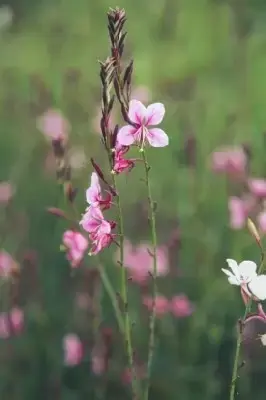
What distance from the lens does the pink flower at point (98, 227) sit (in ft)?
3.26

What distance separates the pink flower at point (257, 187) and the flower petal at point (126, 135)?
1.17ft

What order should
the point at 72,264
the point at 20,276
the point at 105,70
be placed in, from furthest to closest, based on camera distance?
the point at 20,276 → the point at 72,264 → the point at 105,70

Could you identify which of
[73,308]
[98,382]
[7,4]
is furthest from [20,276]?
[7,4]

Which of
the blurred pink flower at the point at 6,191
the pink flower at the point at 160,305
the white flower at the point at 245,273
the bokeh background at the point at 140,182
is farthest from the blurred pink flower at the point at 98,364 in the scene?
the white flower at the point at 245,273

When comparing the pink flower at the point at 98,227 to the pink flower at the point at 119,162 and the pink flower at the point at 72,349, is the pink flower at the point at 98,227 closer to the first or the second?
the pink flower at the point at 119,162

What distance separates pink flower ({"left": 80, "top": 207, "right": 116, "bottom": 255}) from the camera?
0.99 m

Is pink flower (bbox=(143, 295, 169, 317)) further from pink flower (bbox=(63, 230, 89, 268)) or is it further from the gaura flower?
the gaura flower

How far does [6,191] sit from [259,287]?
55cm

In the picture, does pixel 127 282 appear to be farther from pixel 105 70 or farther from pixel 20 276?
pixel 105 70

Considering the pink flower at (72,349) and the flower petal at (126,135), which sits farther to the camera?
the pink flower at (72,349)

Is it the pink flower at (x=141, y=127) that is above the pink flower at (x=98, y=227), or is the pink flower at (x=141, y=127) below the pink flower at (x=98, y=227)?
above

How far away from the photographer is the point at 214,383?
130cm

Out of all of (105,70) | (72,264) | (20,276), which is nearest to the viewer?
(105,70)

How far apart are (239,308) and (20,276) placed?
362 millimetres
